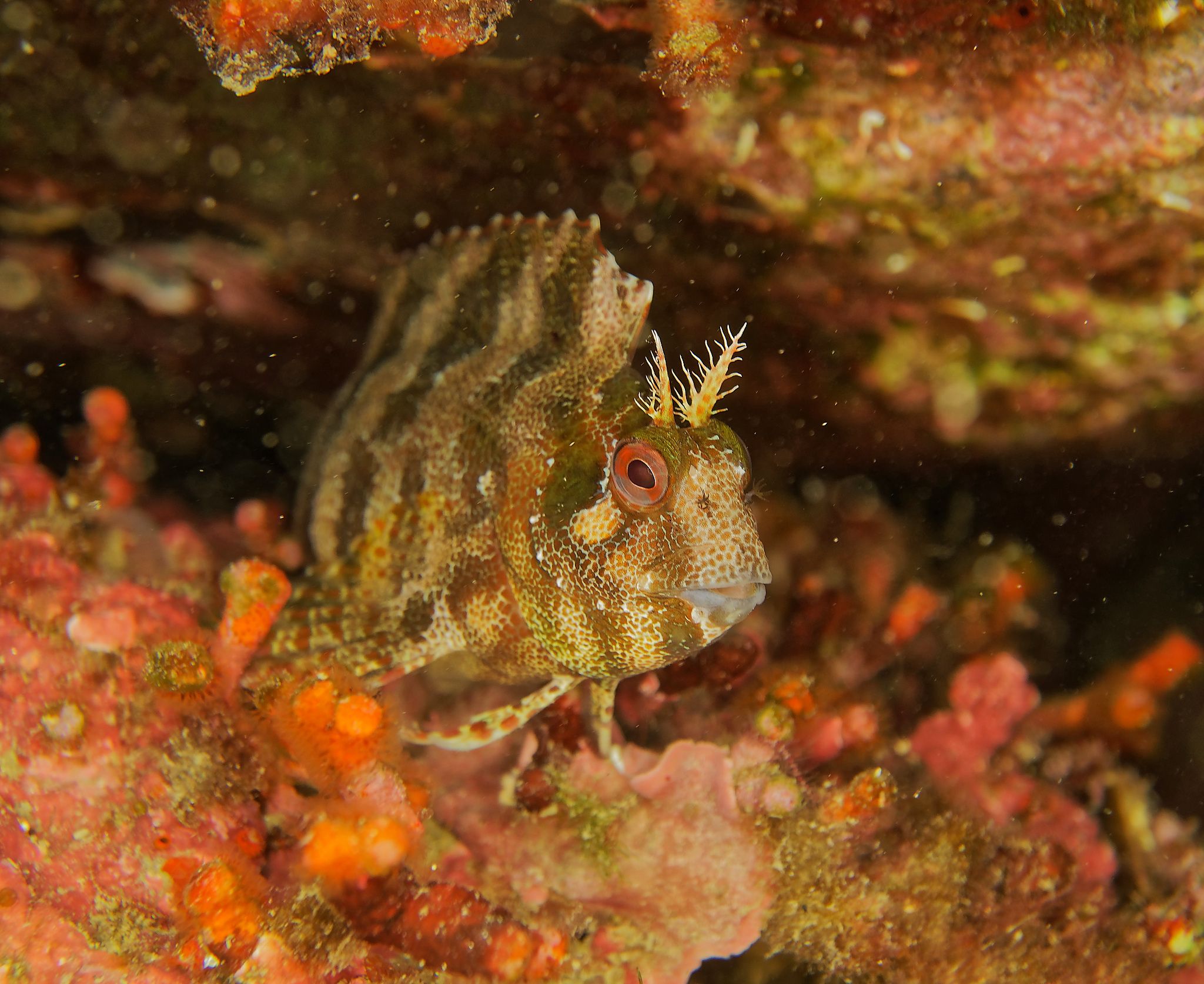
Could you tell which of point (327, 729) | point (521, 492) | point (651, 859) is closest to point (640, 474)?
point (521, 492)

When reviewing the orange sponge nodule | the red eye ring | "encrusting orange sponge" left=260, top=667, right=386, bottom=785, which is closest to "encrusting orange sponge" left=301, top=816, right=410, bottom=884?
"encrusting orange sponge" left=260, top=667, right=386, bottom=785

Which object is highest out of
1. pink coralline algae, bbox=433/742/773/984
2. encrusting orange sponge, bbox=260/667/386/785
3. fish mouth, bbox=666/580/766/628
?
fish mouth, bbox=666/580/766/628

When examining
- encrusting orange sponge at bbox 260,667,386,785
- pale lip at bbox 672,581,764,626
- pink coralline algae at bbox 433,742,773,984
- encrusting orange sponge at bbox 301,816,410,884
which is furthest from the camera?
pink coralline algae at bbox 433,742,773,984

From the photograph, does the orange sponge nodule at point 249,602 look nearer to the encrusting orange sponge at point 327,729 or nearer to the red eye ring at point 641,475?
the encrusting orange sponge at point 327,729

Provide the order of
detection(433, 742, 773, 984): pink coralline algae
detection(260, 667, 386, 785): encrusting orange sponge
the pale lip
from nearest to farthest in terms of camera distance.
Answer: detection(260, 667, 386, 785): encrusting orange sponge
the pale lip
detection(433, 742, 773, 984): pink coralline algae

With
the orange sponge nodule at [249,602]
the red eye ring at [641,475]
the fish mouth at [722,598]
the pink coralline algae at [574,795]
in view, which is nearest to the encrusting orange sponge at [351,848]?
the pink coralline algae at [574,795]

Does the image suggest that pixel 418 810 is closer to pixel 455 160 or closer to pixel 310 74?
pixel 455 160

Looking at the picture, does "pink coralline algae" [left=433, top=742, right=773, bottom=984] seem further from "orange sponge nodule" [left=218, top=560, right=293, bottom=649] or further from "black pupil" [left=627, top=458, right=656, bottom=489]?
"black pupil" [left=627, top=458, right=656, bottom=489]

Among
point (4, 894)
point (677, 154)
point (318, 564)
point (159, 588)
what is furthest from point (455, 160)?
point (4, 894)

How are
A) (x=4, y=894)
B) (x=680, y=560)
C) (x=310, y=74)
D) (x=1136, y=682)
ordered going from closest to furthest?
(x=4, y=894) < (x=680, y=560) < (x=310, y=74) < (x=1136, y=682)
